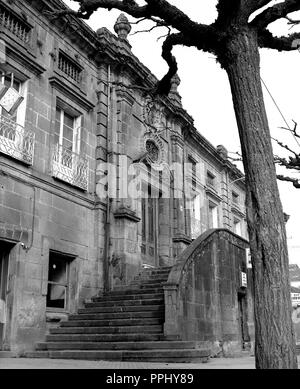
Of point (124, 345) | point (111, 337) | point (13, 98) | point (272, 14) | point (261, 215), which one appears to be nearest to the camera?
point (261, 215)

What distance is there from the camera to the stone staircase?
8.13 meters

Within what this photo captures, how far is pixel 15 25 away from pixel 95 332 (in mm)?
7416

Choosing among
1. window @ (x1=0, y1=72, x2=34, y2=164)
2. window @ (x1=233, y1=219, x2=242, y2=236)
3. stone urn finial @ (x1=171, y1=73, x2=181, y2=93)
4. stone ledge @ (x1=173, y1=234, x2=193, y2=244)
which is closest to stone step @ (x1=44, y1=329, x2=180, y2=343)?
window @ (x1=0, y1=72, x2=34, y2=164)

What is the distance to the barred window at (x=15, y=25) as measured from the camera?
35.8 ft

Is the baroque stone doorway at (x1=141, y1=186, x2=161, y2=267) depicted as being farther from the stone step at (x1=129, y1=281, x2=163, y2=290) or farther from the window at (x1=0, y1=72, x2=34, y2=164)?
the window at (x1=0, y1=72, x2=34, y2=164)

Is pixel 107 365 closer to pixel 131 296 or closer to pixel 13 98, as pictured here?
pixel 131 296

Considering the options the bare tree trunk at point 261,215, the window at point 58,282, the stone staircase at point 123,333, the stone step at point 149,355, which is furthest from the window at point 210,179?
the bare tree trunk at point 261,215

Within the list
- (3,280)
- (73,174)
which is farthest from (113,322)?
(73,174)

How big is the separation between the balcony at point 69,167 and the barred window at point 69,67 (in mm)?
2309

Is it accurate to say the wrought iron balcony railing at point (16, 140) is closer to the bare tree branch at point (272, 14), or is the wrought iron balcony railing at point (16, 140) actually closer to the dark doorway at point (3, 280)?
the dark doorway at point (3, 280)

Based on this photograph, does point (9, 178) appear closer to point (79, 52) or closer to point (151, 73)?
point (79, 52)

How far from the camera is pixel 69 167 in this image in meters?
12.3

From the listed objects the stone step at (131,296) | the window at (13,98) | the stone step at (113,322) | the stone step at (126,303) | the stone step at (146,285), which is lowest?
the stone step at (113,322)
